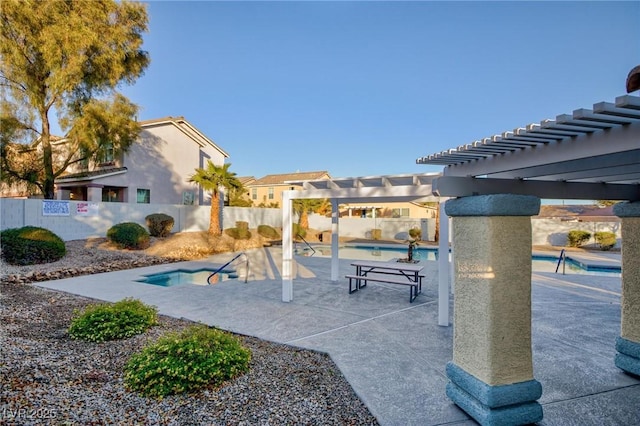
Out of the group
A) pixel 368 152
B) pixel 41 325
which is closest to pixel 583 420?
pixel 41 325

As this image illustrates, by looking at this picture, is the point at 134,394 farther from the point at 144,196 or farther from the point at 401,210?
the point at 401,210

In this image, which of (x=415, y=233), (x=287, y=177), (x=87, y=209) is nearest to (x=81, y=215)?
(x=87, y=209)

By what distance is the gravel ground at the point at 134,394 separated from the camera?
314 cm

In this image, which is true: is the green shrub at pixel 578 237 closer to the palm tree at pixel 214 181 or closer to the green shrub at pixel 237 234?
the green shrub at pixel 237 234

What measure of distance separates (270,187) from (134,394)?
3741 centimetres

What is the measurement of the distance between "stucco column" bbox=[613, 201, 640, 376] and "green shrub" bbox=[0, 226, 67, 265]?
50.2 ft

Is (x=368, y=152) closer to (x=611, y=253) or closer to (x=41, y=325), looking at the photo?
(x=611, y=253)

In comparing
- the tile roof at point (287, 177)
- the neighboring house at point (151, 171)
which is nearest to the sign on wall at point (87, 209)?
the neighboring house at point (151, 171)

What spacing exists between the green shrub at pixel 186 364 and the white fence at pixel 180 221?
46.8 ft

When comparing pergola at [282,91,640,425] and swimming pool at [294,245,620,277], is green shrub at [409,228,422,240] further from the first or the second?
pergola at [282,91,640,425]

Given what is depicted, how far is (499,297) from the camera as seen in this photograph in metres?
3.07

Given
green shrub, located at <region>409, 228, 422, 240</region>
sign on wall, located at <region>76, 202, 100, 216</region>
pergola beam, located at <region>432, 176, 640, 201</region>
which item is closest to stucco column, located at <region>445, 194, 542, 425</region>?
pergola beam, located at <region>432, 176, 640, 201</region>

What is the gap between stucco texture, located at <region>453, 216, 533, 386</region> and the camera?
10.1ft

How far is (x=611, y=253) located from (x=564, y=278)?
1107 cm
